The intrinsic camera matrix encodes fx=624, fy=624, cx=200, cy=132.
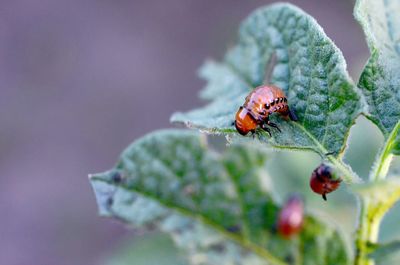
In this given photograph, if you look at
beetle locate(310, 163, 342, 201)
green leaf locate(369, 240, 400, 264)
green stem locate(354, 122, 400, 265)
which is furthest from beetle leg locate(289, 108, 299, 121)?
green leaf locate(369, 240, 400, 264)

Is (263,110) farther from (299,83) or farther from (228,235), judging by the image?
(228,235)

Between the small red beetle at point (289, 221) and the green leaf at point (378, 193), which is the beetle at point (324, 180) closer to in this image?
the green leaf at point (378, 193)

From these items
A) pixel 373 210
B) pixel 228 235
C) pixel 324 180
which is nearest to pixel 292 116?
pixel 324 180

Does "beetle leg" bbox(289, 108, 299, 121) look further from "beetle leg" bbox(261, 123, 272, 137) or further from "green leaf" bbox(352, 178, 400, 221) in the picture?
"green leaf" bbox(352, 178, 400, 221)

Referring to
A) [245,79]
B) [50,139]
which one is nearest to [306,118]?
[245,79]

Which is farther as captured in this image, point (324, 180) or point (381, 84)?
point (324, 180)
